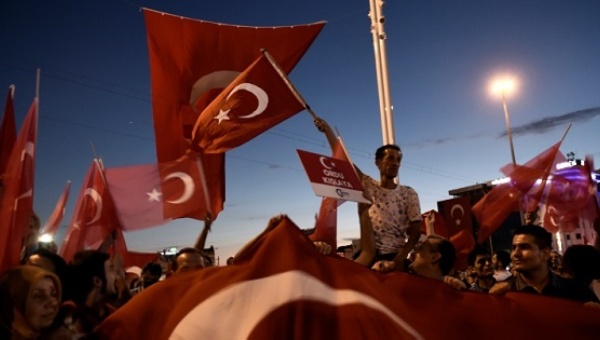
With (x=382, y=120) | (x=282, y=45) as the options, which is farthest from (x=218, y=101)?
(x=382, y=120)

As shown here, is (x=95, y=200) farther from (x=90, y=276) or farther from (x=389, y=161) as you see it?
(x=389, y=161)

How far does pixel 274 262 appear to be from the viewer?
3236mm

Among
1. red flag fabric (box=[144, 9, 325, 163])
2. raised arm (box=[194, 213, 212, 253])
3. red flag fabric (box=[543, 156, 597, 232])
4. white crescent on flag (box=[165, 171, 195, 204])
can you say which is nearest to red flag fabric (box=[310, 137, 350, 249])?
raised arm (box=[194, 213, 212, 253])

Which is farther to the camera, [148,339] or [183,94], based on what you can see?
[183,94]

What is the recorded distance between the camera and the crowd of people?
9.17 feet

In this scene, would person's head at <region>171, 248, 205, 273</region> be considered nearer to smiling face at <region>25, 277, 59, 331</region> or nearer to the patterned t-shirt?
the patterned t-shirt

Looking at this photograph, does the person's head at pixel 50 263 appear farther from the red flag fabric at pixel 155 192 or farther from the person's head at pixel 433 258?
the person's head at pixel 433 258

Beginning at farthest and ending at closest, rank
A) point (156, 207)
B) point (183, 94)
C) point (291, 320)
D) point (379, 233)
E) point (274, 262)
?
point (183, 94)
point (156, 207)
point (379, 233)
point (274, 262)
point (291, 320)

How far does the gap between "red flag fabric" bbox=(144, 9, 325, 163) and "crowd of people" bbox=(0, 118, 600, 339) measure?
7.04 feet

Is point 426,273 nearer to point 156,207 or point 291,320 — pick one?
point 291,320

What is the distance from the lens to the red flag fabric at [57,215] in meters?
7.13

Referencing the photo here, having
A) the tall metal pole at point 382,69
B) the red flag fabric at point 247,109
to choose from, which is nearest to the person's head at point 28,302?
the red flag fabric at point 247,109

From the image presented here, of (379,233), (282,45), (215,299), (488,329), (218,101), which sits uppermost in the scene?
(282,45)

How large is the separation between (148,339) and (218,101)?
404 cm
